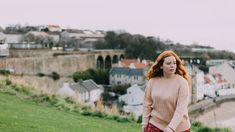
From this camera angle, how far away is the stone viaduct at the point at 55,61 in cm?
4347

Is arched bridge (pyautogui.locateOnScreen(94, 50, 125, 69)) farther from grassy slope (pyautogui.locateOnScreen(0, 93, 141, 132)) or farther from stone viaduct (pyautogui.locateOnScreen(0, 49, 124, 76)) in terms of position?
grassy slope (pyautogui.locateOnScreen(0, 93, 141, 132))

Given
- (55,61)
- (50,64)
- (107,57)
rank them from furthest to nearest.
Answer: (107,57), (55,61), (50,64)

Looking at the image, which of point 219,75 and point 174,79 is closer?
point 174,79

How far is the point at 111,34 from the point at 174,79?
6924 cm

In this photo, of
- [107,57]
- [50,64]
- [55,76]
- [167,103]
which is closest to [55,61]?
[50,64]

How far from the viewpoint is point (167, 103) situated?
11.8 feet

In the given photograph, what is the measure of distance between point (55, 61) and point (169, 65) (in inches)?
1900

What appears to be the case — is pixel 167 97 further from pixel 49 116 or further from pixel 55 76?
pixel 55 76

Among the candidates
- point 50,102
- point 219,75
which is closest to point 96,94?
point 219,75

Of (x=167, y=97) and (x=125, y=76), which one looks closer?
(x=167, y=97)

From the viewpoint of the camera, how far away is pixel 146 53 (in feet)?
223

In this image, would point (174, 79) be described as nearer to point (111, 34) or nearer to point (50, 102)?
point (50, 102)

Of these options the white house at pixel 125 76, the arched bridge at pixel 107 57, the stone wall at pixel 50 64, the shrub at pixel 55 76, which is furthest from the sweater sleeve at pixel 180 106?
the arched bridge at pixel 107 57

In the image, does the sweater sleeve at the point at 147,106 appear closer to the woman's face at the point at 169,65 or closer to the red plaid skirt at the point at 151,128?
the red plaid skirt at the point at 151,128
